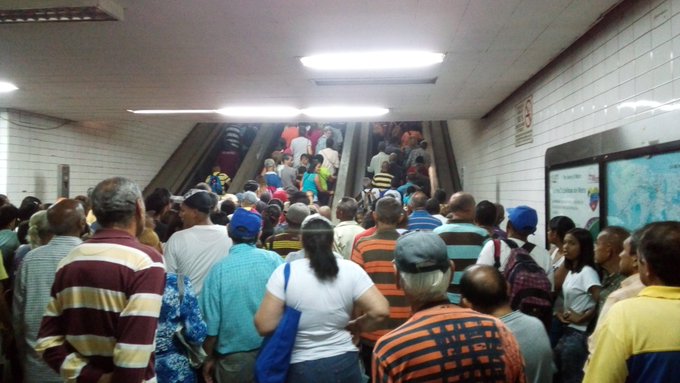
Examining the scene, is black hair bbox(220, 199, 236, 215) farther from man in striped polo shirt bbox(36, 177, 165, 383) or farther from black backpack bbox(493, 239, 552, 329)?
man in striped polo shirt bbox(36, 177, 165, 383)

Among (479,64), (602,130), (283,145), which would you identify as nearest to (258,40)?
(479,64)

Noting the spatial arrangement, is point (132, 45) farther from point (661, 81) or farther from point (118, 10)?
point (661, 81)

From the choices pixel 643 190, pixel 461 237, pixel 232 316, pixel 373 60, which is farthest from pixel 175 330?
pixel 373 60

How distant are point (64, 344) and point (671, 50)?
3.95 m

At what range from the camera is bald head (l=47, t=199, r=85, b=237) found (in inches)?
124

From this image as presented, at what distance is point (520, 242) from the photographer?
418cm

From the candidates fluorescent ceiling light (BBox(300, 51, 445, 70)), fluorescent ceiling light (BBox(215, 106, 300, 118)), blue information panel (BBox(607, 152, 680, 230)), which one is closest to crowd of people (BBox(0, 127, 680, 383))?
blue information panel (BBox(607, 152, 680, 230))

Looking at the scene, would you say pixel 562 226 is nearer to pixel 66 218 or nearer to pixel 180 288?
pixel 180 288

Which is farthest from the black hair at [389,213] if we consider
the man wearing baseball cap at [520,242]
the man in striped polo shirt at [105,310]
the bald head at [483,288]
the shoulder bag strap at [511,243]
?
the man in striped polo shirt at [105,310]

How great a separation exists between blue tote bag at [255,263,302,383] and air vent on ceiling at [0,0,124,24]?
2.82 meters

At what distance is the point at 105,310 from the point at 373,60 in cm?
452

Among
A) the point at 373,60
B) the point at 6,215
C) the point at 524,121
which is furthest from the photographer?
the point at 524,121

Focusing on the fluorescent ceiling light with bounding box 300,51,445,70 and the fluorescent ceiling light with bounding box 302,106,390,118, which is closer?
the fluorescent ceiling light with bounding box 300,51,445,70

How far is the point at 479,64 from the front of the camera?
6.25 metres
